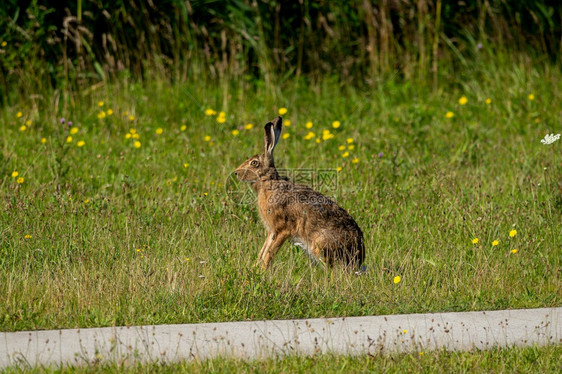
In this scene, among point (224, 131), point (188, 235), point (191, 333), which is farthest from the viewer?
point (224, 131)

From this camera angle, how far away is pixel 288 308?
5293 mm

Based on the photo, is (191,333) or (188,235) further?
(188,235)

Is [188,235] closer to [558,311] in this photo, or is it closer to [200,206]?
[200,206]

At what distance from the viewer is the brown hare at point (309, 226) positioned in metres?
6.11

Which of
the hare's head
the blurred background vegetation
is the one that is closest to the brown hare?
the hare's head

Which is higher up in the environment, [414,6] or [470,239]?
[414,6]

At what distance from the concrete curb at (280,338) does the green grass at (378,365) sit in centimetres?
7

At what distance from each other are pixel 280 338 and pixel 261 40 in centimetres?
715

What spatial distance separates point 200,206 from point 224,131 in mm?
2611

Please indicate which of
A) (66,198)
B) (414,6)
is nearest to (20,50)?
(66,198)

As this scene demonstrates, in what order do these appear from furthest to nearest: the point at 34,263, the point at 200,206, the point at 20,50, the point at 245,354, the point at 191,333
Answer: the point at 20,50, the point at 200,206, the point at 34,263, the point at 191,333, the point at 245,354

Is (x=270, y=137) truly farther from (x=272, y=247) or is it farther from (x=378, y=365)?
(x=378, y=365)

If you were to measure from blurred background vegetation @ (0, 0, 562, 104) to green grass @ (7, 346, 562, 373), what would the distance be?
7053 millimetres

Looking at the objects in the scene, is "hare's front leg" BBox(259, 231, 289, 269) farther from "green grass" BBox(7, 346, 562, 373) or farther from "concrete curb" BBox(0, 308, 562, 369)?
"green grass" BBox(7, 346, 562, 373)
